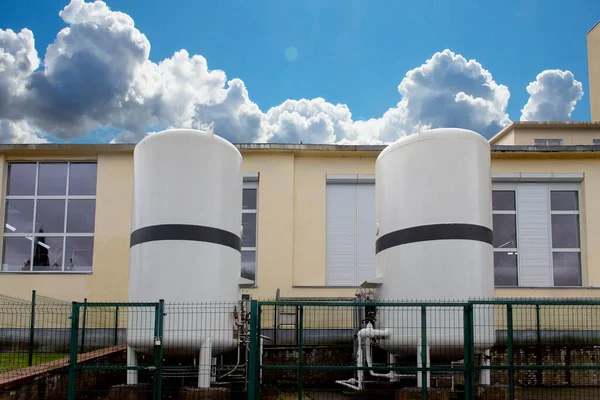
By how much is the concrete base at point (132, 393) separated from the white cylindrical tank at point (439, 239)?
4.00 m

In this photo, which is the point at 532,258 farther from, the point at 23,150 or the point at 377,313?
the point at 23,150

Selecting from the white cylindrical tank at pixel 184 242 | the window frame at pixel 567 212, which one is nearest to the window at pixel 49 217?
the white cylindrical tank at pixel 184 242

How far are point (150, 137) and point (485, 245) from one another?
20.0ft

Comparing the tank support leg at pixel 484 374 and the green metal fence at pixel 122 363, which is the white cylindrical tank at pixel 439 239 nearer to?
the tank support leg at pixel 484 374

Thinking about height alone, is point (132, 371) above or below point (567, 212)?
below

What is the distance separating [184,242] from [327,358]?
436 centimetres

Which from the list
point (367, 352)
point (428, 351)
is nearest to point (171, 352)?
point (367, 352)

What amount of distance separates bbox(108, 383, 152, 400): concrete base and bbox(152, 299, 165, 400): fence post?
1.75 ft

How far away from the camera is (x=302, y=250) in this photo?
16547mm

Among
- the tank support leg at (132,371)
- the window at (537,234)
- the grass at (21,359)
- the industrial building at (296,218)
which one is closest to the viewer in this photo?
the tank support leg at (132,371)

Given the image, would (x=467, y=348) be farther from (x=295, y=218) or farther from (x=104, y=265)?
(x=104, y=265)

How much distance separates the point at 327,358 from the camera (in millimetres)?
13891

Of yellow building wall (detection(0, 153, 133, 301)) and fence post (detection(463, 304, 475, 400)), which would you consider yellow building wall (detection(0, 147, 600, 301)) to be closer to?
yellow building wall (detection(0, 153, 133, 301))

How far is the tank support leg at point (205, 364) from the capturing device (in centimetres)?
1109
